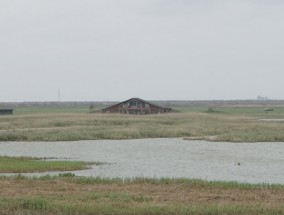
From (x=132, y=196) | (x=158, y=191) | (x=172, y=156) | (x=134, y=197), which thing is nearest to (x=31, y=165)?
(x=172, y=156)

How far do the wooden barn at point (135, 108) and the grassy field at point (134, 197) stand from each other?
7131 centimetres

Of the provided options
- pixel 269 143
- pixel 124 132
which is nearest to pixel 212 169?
pixel 269 143

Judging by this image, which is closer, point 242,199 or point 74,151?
point 242,199

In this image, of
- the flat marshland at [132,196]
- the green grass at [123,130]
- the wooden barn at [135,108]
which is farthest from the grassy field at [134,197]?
the wooden barn at [135,108]

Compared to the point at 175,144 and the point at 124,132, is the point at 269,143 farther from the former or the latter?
the point at 124,132

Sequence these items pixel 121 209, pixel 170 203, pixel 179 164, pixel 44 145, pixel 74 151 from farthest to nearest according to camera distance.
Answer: pixel 44 145 → pixel 74 151 → pixel 179 164 → pixel 170 203 → pixel 121 209

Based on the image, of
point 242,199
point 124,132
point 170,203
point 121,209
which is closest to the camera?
point 121,209

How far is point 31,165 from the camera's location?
101 feet

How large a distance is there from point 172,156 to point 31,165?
1022cm

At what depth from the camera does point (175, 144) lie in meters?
47.2

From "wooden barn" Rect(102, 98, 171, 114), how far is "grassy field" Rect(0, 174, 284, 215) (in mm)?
71315

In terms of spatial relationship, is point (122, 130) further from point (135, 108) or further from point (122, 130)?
point (135, 108)

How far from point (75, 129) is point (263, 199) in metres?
41.4

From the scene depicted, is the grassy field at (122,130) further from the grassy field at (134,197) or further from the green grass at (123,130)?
the grassy field at (134,197)
